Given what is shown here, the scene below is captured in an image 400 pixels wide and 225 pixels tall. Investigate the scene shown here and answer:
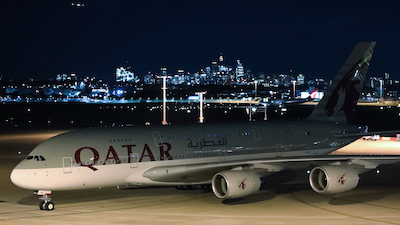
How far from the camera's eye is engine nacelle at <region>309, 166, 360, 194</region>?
2736cm

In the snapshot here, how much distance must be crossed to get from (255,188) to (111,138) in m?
7.06

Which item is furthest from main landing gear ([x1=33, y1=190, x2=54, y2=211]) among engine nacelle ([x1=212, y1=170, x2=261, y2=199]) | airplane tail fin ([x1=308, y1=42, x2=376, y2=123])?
airplane tail fin ([x1=308, y1=42, x2=376, y2=123])

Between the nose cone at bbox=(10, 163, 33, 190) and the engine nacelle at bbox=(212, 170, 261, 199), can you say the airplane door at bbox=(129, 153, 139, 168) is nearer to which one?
the engine nacelle at bbox=(212, 170, 261, 199)

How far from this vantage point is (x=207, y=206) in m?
26.9

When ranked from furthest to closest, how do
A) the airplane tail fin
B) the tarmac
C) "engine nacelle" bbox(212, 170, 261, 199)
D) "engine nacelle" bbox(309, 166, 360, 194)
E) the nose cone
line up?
the airplane tail fin → "engine nacelle" bbox(309, 166, 360, 194) → "engine nacelle" bbox(212, 170, 261, 199) → the nose cone → the tarmac

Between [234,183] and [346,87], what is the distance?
13.2 metres

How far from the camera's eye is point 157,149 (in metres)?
28.5

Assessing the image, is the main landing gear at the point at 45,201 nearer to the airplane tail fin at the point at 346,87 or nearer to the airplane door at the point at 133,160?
the airplane door at the point at 133,160

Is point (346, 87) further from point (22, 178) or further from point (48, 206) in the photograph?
point (22, 178)

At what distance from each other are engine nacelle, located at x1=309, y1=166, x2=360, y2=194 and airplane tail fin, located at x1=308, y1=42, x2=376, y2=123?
27.8 ft

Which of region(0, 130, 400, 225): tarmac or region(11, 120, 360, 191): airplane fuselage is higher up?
region(11, 120, 360, 191): airplane fuselage

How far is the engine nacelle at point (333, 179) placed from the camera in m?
27.4

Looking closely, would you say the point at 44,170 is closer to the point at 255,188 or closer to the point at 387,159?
the point at 255,188

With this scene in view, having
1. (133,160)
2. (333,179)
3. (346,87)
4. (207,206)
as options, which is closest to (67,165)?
(133,160)
